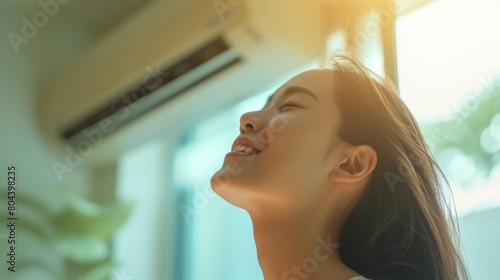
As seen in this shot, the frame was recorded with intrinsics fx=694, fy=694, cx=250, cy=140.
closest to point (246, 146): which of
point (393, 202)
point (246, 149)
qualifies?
point (246, 149)

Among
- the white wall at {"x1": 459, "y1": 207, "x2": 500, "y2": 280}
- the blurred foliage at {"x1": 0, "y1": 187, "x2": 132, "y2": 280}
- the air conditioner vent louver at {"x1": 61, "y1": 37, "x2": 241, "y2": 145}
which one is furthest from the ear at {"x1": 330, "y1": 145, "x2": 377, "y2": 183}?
the blurred foliage at {"x1": 0, "y1": 187, "x2": 132, "y2": 280}

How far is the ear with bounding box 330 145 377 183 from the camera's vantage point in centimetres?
96

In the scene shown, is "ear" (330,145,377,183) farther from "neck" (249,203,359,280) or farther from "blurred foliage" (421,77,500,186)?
"blurred foliage" (421,77,500,186)

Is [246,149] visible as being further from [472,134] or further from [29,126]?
[29,126]

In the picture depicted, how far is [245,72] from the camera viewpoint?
1.98 metres

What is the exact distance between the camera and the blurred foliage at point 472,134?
1.39 m

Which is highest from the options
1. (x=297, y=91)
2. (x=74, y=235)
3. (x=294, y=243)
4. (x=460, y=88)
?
(x=74, y=235)

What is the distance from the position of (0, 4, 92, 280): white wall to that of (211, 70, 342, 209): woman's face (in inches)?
54.9

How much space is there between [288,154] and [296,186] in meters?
0.05

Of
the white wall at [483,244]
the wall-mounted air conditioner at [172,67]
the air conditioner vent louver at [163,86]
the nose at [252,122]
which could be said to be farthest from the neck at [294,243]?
the air conditioner vent louver at [163,86]

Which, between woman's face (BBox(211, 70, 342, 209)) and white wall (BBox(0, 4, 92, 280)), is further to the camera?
white wall (BBox(0, 4, 92, 280))

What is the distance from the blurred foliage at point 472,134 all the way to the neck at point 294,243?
0.53 meters

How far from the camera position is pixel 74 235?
7.41 ft

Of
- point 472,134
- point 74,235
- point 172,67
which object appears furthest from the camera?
point 74,235
